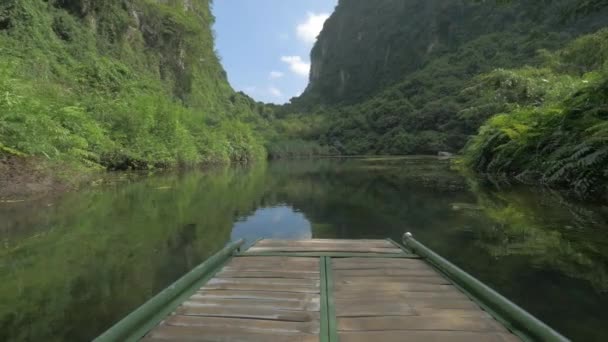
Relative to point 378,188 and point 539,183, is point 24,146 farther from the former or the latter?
point 539,183

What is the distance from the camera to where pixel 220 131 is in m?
42.2

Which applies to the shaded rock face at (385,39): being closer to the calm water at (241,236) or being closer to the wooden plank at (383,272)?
the calm water at (241,236)

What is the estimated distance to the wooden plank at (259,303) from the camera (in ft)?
9.41

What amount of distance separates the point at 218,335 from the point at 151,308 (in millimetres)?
552

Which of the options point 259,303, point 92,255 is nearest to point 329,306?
point 259,303

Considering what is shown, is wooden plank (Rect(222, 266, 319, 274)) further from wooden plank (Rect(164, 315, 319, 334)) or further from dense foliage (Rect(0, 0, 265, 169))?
dense foliage (Rect(0, 0, 265, 169))

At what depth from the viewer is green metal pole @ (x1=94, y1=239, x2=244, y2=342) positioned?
7.59 ft

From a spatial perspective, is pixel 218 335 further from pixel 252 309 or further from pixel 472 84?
pixel 472 84

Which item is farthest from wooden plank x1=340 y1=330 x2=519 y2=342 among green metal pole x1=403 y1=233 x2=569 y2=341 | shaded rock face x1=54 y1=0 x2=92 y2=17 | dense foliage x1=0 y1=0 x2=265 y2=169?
shaded rock face x1=54 y1=0 x2=92 y2=17

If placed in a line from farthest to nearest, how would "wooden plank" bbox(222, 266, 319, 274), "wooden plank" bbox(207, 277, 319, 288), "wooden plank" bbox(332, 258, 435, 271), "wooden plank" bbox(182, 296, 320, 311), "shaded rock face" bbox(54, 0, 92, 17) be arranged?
"shaded rock face" bbox(54, 0, 92, 17), "wooden plank" bbox(332, 258, 435, 271), "wooden plank" bbox(222, 266, 319, 274), "wooden plank" bbox(207, 277, 319, 288), "wooden plank" bbox(182, 296, 320, 311)

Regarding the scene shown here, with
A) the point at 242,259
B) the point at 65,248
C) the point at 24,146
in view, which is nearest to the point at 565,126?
the point at 242,259

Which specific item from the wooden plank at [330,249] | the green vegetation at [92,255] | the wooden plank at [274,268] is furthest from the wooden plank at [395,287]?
the green vegetation at [92,255]

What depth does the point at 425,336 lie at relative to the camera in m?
2.40

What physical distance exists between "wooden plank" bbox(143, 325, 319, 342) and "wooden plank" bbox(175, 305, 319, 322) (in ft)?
0.74
